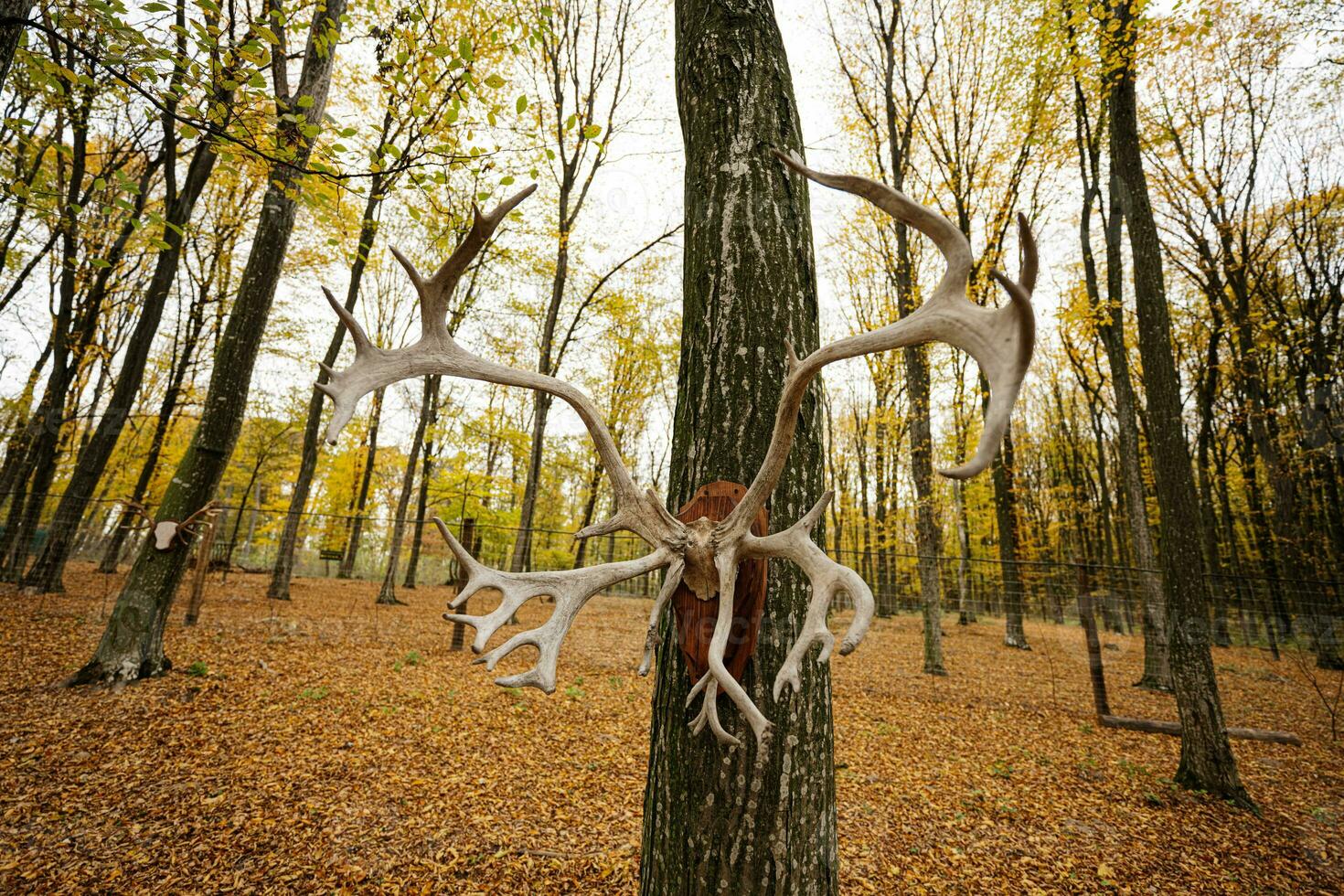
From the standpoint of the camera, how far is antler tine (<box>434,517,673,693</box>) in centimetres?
127

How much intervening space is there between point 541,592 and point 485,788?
12.4ft

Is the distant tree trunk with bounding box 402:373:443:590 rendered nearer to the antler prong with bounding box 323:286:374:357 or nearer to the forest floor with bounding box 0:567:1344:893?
the forest floor with bounding box 0:567:1344:893

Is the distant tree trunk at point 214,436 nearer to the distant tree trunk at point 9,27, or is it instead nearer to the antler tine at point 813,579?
the distant tree trunk at point 9,27

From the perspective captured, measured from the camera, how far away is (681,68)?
86.1 inches

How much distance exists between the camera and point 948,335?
1110 millimetres

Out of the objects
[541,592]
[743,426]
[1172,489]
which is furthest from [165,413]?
[1172,489]

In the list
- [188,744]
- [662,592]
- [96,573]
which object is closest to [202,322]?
[96,573]

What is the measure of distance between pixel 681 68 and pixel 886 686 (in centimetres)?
909

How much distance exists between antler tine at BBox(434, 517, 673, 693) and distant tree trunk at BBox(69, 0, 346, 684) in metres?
5.29

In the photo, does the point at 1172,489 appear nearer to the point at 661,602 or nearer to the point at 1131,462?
the point at 661,602

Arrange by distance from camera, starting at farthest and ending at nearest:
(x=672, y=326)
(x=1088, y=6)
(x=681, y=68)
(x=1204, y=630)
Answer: (x=672, y=326) < (x=1088, y=6) < (x=1204, y=630) < (x=681, y=68)

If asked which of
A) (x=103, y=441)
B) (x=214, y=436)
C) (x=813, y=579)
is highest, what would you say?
(x=103, y=441)

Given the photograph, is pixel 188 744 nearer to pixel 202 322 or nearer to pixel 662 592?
pixel 662 592

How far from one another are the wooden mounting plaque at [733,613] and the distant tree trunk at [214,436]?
5.55m
